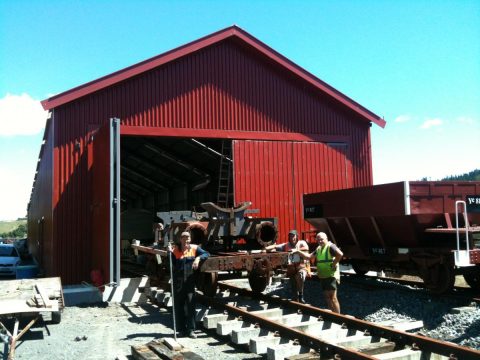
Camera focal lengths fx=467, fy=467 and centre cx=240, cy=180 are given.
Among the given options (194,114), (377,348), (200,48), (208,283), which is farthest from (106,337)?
(200,48)

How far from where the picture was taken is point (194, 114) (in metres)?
15.5

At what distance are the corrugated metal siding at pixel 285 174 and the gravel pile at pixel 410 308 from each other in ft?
13.1

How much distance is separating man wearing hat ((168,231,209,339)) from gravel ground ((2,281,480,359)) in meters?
0.29

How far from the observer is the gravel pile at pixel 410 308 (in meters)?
7.88

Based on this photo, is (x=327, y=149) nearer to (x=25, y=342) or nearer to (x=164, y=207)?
(x=25, y=342)

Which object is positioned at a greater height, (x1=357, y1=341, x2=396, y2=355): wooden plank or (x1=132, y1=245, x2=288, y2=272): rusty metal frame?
(x1=132, y1=245, x2=288, y2=272): rusty metal frame

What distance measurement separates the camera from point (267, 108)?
16.6 meters

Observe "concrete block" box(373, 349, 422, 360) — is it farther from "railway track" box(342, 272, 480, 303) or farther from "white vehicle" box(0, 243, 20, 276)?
"white vehicle" box(0, 243, 20, 276)

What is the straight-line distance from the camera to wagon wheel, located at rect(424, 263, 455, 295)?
1016 centimetres

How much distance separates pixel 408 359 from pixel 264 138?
11159 millimetres

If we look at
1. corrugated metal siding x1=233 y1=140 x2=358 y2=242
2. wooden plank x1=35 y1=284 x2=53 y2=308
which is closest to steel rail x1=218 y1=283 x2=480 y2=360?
wooden plank x1=35 y1=284 x2=53 y2=308

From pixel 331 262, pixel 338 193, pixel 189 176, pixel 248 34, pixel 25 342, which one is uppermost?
pixel 248 34

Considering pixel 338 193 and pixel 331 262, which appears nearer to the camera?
pixel 331 262

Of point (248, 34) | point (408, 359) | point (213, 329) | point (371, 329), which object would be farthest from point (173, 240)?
point (248, 34)
